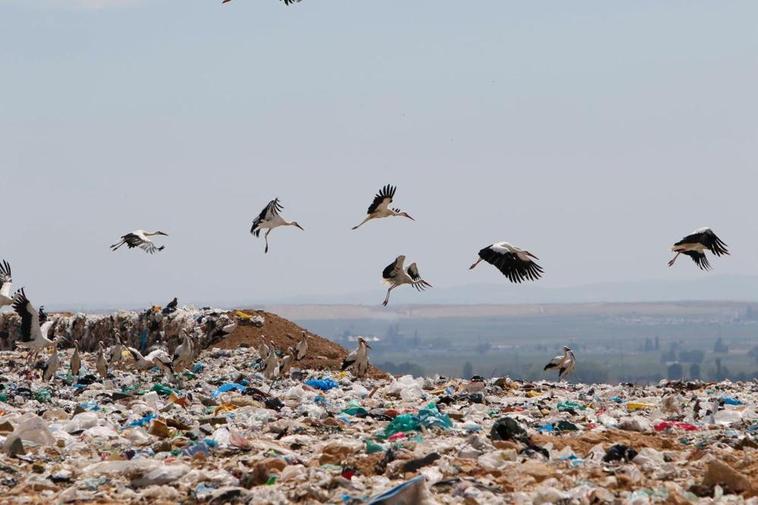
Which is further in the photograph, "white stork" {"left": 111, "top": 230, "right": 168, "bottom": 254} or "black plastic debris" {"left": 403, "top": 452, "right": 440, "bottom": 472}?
"white stork" {"left": 111, "top": 230, "right": 168, "bottom": 254}

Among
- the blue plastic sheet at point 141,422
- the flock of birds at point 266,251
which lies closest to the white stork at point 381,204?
the flock of birds at point 266,251

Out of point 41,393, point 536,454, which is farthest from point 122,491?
point 41,393

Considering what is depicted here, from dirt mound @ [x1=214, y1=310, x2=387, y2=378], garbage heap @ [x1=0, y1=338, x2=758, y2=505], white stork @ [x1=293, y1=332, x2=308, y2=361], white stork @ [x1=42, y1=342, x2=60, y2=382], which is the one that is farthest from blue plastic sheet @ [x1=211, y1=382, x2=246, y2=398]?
dirt mound @ [x1=214, y1=310, x2=387, y2=378]

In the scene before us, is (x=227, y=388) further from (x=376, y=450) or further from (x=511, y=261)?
(x=376, y=450)

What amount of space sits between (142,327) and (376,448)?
18.5 metres

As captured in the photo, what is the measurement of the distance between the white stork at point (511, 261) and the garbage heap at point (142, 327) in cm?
848

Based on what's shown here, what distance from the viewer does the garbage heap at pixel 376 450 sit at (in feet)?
25.8

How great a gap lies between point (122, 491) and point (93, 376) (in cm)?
1115

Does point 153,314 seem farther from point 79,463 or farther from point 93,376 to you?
point 79,463

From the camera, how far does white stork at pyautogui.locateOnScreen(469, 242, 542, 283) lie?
1570 centimetres

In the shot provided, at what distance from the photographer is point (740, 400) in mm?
15133

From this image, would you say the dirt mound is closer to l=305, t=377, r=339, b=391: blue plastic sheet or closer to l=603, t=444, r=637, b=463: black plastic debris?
l=305, t=377, r=339, b=391: blue plastic sheet

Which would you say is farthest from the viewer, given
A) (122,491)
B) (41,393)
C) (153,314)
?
(153,314)

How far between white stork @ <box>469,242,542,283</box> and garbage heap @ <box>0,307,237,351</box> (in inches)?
334
